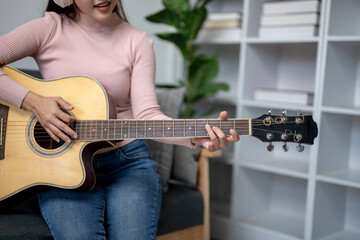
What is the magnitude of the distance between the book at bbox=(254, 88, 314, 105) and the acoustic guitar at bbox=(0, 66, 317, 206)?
2.80 ft

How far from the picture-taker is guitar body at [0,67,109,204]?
4.37 ft

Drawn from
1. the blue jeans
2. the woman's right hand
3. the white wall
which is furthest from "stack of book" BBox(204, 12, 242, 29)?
the woman's right hand

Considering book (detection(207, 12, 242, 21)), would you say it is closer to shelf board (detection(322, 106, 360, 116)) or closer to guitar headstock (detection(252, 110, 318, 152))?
shelf board (detection(322, 106, 360, 116))

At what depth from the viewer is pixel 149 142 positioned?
1.92 metres

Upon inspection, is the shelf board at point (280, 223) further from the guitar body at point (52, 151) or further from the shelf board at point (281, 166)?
the guitar body at point (52, 151)

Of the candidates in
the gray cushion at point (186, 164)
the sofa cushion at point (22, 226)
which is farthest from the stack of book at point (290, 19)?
the sofa cushion at point (22, 226)

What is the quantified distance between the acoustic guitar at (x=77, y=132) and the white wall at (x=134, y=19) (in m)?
0.74

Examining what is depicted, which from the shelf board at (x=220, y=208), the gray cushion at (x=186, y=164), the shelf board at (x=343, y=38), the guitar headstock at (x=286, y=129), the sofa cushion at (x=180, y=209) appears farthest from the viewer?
the shelf board at (x=220, y=208)

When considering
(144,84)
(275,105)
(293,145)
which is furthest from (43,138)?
(293,145)

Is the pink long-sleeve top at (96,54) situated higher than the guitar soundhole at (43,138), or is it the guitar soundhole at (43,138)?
the pink long-sleeve top at (96,54)

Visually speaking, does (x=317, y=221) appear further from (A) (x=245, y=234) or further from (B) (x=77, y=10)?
(B) (x=77, y=10)

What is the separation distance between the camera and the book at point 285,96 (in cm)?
211

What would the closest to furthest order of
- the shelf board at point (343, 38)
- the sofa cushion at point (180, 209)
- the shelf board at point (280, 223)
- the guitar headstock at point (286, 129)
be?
the guitar headstock at point (286, 129) → the sofa cushion at point (180, 209) → the shelf board at point (343, 38) → the shelf board at point (280, 223)

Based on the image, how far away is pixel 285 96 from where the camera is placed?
7.10 ft
